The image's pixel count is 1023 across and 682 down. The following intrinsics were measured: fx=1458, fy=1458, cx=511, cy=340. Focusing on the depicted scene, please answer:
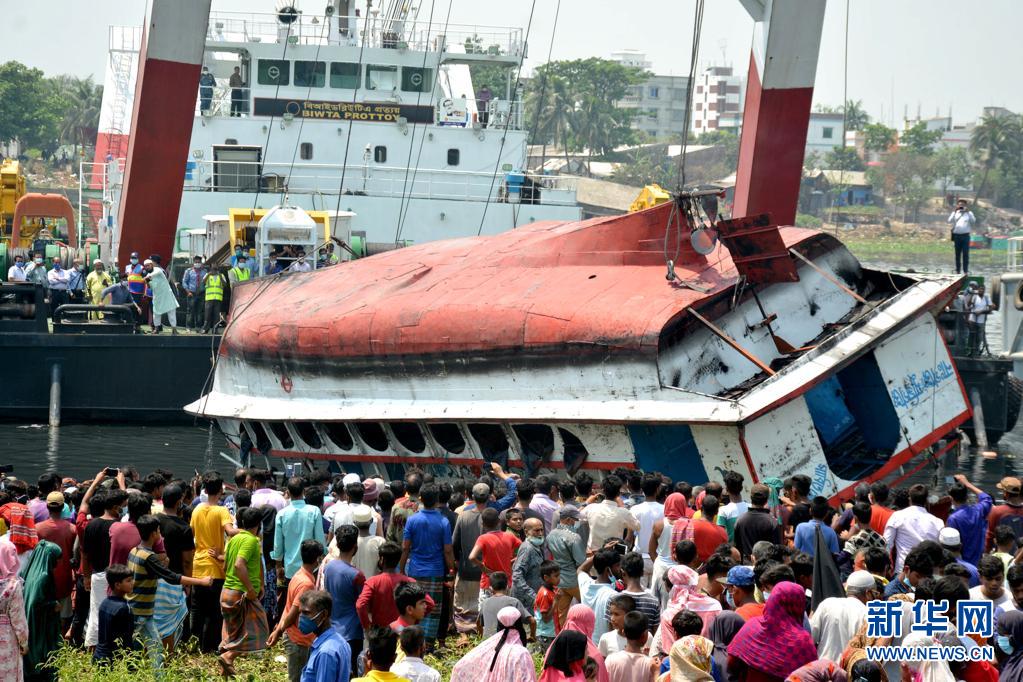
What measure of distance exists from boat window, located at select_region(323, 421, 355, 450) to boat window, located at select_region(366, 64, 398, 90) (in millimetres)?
16800

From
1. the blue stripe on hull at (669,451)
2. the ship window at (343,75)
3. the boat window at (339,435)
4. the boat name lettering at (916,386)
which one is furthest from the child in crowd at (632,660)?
the ship window at (343,75)

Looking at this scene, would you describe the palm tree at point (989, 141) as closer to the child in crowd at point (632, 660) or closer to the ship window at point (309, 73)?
the ship window at point (309, 73)

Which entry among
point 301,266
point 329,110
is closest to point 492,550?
point 301,266

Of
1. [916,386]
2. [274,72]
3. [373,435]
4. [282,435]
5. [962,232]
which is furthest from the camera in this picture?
[274,72]

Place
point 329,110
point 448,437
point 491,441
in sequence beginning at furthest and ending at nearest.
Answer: point 329,110 < point 448,437 < point 491,441

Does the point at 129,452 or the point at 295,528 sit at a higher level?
the point at 295,528

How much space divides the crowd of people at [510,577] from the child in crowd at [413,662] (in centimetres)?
1

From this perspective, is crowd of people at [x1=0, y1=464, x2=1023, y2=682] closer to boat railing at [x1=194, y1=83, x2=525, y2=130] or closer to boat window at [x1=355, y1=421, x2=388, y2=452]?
boat window at [x1=355, y1=421, x2=388, y2=452]

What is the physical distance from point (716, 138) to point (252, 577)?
12899 centimetres

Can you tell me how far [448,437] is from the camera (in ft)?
52.2

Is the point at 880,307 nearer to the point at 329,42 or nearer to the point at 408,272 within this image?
the point at 408,272

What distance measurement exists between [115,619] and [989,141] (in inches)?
4525

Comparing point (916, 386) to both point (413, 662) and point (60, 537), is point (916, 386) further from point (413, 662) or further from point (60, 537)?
point (413, 662)

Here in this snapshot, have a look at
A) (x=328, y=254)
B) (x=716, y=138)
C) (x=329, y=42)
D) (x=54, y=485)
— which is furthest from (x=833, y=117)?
(x=54, y=485)
